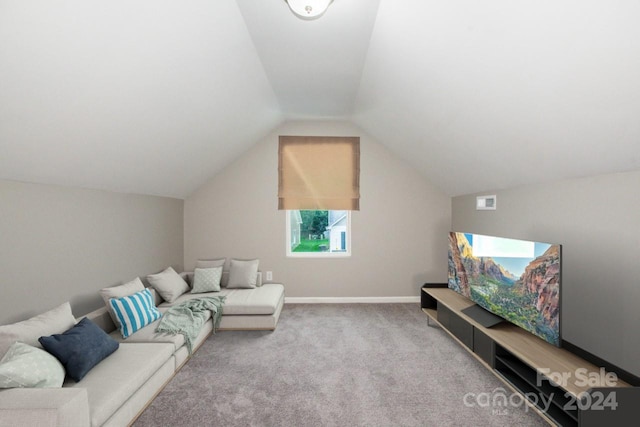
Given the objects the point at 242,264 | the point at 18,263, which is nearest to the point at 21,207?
the point at 18,263

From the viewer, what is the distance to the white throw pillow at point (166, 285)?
3811 millimetres

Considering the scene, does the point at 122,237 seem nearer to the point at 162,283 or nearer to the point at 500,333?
the point at 162,283

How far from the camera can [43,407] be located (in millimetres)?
1547

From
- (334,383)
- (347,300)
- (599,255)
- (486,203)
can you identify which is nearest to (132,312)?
(334,383)

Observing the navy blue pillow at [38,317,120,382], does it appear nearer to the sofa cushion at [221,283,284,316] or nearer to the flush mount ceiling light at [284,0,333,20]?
the sofa cushion at [221,283,284,316]

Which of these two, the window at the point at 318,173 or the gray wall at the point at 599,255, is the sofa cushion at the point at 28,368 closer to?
the window at the point at 318,173

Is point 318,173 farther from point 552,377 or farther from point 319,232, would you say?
point 552,377

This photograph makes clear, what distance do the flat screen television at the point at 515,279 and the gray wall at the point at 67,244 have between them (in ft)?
12.7

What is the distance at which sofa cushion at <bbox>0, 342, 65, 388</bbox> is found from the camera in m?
1.67

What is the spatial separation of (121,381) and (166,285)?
6.33ft

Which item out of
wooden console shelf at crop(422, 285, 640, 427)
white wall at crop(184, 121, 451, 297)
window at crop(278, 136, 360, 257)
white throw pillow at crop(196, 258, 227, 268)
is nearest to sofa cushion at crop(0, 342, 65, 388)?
white throw pillow at crop(196, 258, 227, 268)

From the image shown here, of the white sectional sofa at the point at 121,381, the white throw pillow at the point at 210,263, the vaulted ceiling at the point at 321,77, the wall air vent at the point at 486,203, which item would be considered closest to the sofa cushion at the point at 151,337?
the white sectional sofa at the point at 121,381

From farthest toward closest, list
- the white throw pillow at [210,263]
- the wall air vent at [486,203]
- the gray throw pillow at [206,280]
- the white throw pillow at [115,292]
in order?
the white throw pillow at [210,263] < the gray throw pillow at [206,280] < the wall air vent at [486,203] < the white throw pillow at [115,292]

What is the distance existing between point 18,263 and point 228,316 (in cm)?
203
